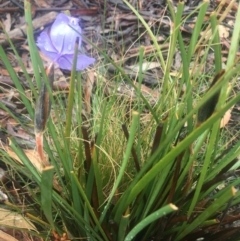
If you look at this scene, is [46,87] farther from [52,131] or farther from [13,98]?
[13,98]

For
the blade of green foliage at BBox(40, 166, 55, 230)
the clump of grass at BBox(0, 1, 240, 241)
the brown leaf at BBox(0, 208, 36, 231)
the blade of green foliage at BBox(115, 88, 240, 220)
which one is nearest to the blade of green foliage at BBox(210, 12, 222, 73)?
the clump of grass at BBox(0, 1, 240, 241)

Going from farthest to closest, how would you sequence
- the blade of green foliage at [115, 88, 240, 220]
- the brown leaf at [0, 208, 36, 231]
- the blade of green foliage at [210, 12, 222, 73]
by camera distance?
the brown leaf at [0, 208, 36, 231] → the blade of green foliage at [210, 12, 222, 73] → the blade of green foliage at [115, 88, 240, 220]

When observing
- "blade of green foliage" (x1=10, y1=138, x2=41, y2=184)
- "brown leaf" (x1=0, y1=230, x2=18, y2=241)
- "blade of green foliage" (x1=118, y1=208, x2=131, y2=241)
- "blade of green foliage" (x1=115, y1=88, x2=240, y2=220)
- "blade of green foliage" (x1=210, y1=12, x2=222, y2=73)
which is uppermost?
"blade of green foliage" (x1=210, y1=12, x2=222, y2=73)

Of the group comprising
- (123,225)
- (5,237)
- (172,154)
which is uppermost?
(172,154)

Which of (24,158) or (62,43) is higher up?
(62,43)

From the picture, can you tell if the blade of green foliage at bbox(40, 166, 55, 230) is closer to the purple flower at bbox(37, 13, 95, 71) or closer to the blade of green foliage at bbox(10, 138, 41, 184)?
the blade of green foliage at bbox(10, 138, 41, 184)

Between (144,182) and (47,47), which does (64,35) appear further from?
(144,182)

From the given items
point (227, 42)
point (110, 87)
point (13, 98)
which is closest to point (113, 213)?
point (110, 87)

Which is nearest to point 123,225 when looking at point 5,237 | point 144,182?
point 144,182
